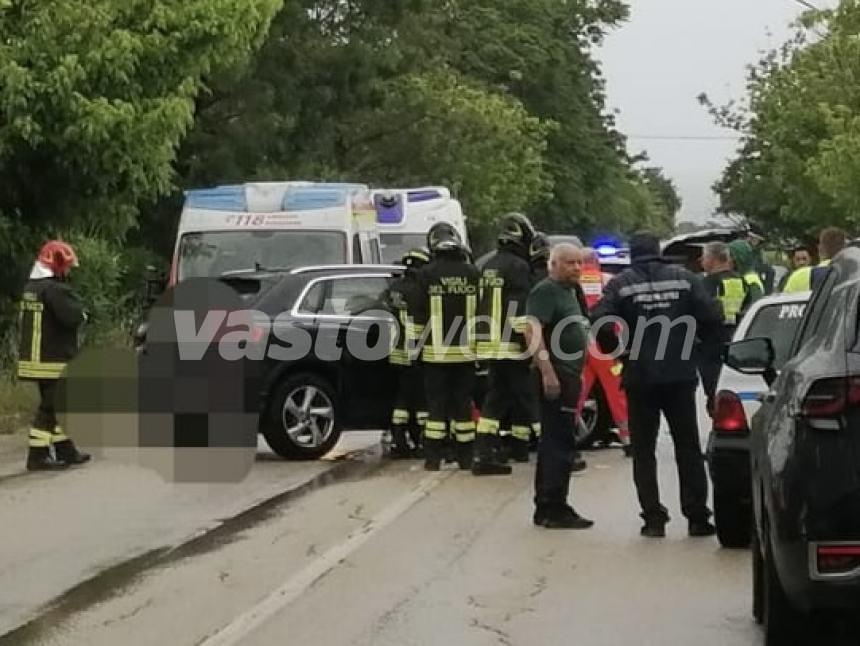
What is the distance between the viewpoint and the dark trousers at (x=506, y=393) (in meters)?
14.3

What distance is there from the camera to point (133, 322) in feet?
83.7

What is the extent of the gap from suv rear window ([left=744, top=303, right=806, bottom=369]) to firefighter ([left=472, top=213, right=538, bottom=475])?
3000mm

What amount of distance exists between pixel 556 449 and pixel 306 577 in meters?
2.39

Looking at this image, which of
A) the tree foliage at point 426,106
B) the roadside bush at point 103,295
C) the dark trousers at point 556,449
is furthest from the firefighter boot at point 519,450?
the tree foliage at point 426,106

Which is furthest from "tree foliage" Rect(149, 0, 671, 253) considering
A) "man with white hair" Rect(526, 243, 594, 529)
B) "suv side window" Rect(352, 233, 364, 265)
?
"man with white hair" Rect(526, 243, 594, 529)

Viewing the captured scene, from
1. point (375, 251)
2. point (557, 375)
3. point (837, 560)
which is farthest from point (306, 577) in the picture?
point (375, 251)

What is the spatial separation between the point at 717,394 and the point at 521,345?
12.9ft

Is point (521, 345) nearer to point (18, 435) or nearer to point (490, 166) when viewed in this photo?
point (18, 435)

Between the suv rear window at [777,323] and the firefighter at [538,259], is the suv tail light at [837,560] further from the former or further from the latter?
the firefighter at [538,259]

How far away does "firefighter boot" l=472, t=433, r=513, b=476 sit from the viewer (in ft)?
46.6

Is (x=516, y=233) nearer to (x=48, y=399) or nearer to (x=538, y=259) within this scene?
(x=538, y=259)

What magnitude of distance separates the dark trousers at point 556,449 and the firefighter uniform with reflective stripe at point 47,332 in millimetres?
4654

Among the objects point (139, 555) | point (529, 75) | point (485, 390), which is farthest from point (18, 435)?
point (529, 75)

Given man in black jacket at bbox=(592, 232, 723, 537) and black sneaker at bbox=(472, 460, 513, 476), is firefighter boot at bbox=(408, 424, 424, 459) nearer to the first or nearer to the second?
black sneaker at bbox=(472, 460, 513, 476)
